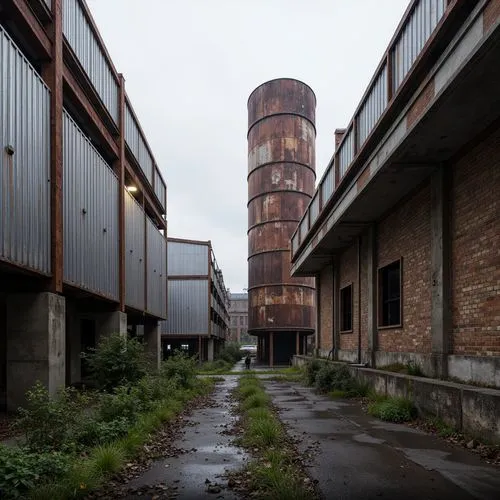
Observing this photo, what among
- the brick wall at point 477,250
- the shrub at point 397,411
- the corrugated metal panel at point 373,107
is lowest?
the shrub at point 397,411

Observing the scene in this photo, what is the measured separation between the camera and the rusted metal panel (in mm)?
34156

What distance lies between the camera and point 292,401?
13.0 meters

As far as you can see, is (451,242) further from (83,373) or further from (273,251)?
(273,251)

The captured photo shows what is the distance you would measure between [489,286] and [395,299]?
17.7 feet

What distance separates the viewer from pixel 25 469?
4875mm

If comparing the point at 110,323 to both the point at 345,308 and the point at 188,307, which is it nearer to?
the point at 345,308

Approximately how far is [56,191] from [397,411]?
7.69 m

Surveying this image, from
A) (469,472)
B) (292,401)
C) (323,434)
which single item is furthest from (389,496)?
(292,401)

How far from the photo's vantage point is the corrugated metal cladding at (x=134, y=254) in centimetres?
1781

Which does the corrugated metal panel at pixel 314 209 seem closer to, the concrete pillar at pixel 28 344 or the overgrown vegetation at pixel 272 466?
the overgrown vegetation at pixel 272 466

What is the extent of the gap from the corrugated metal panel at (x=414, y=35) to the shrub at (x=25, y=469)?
7.19 meters

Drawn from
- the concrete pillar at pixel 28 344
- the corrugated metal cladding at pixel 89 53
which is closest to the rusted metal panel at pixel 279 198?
the corrugated metal cladding at pixel 89 53

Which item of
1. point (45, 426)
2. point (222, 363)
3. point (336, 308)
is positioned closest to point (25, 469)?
point (45, 426)

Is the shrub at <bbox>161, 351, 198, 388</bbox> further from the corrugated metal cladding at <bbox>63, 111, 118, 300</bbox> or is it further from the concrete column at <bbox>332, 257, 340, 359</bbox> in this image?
the concrete column at <bbox>332, 257, 340, 359</bbox>
